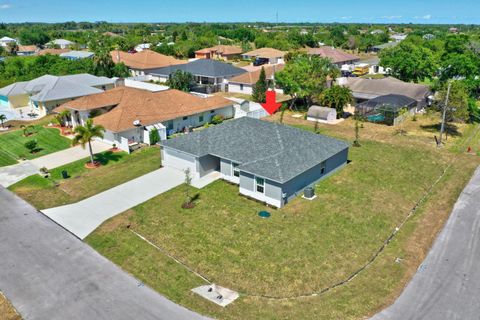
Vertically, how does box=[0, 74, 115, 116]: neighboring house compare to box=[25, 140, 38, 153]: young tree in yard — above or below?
above

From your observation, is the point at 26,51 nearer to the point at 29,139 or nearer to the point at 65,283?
the point at 29,139

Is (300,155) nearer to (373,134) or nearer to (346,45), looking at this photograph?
(373,134)

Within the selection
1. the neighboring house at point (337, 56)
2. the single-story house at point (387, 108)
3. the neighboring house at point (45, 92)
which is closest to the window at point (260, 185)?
the single-story house at point (387, 108)

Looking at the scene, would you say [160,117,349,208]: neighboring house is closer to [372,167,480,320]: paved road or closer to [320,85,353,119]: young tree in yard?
[372,167,480,320]: paved road

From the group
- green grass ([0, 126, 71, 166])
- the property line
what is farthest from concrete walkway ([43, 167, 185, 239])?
→ green grass ([0, 126, 71, 166])

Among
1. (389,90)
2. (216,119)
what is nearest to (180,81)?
(216,119)

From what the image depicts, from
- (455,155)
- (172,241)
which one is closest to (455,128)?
(455,155)
